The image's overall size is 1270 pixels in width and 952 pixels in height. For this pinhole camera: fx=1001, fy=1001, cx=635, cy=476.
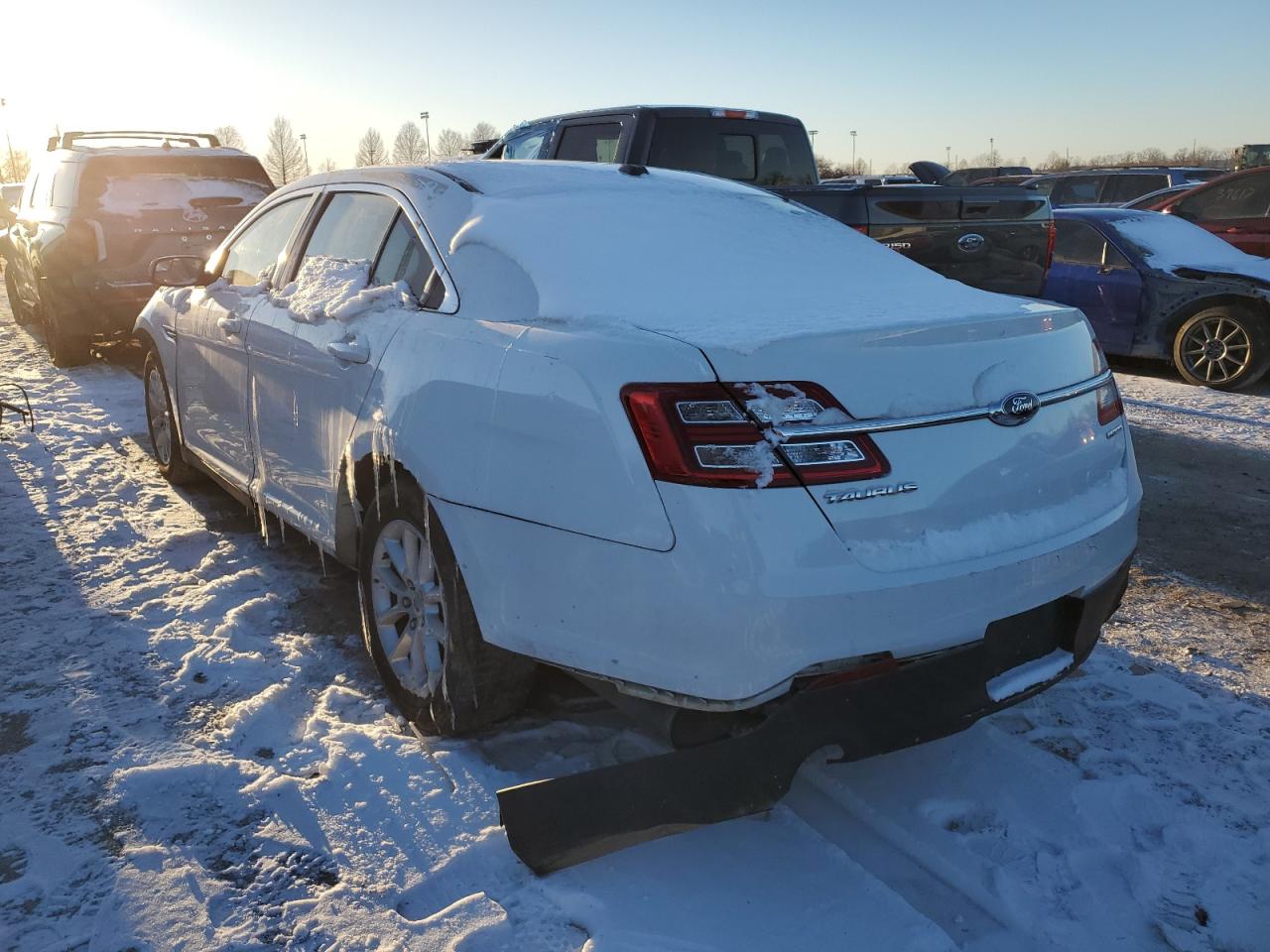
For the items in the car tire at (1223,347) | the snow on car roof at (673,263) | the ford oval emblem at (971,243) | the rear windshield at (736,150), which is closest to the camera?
the snow on car roof at (673,263)

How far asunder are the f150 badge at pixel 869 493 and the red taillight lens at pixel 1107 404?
0.79 m

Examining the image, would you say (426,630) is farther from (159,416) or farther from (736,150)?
(736,150)

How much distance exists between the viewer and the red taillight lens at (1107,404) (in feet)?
8.54

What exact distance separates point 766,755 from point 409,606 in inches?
49.6

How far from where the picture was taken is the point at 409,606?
9.63 feet

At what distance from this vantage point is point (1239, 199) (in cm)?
1011

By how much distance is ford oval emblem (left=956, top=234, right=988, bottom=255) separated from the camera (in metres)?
6.87

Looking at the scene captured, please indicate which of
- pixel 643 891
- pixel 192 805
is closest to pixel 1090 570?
pixel 643 891

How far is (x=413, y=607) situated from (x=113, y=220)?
7391mm

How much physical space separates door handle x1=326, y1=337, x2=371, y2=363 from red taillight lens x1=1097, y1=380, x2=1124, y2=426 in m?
2.05

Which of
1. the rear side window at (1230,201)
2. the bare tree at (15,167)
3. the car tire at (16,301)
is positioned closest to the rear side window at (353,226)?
the rear side window at (1230,201)

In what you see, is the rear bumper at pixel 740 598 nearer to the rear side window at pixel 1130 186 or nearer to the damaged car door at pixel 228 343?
the damaged car door at pixel 228 343

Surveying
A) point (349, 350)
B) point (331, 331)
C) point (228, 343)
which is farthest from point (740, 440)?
point (228, 343)

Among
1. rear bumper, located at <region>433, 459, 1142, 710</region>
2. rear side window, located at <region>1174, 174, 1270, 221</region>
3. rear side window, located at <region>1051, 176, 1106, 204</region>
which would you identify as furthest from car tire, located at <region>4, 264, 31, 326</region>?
rear side window, located at <region>1051, 176, 1106, 204</region>
